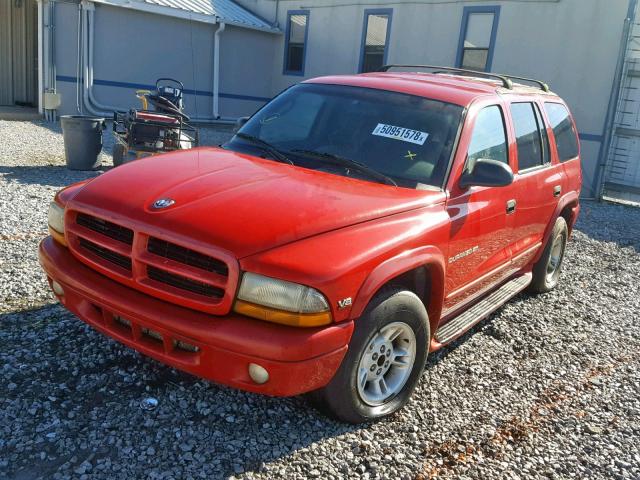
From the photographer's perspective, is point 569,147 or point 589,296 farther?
point 589,296

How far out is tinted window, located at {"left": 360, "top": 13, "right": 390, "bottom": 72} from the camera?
15.5 m

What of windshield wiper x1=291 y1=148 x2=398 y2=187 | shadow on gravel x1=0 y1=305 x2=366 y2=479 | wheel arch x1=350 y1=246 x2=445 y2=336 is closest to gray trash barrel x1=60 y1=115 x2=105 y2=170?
shadow on gravel x1=0 y1=305 x2=366 y2=479

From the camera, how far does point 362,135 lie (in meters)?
3.86

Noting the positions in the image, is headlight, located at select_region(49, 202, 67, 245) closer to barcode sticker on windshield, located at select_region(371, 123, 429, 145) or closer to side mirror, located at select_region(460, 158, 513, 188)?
barcode sticker on windshield, located at select_region(371, 123, 429, 145)

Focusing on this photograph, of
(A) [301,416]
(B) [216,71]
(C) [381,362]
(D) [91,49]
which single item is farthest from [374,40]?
(A) [301,416]

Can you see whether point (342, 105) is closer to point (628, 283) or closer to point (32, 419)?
point (32, 419)

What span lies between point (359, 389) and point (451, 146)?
164 centimetres

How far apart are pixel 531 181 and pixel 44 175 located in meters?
7.24

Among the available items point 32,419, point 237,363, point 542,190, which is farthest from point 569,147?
point 32,419

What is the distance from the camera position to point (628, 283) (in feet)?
21.9

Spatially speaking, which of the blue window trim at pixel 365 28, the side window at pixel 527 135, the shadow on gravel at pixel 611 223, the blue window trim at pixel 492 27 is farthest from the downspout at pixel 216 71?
the side window at pixel 527 135

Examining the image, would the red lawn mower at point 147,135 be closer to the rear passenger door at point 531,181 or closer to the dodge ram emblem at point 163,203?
the rear passenger door at point 531,181

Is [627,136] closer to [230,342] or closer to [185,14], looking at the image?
[185,14]

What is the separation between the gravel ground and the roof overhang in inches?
464
